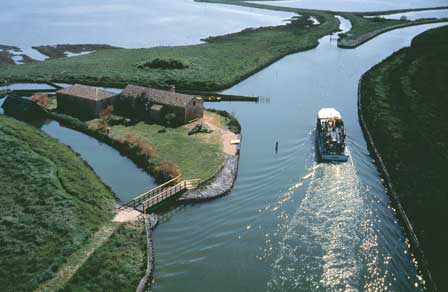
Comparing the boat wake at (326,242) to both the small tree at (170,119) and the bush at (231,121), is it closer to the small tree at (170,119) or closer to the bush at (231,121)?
the bush at (231,121)

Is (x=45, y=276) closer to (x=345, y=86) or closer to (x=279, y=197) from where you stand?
(x=279, y=197)

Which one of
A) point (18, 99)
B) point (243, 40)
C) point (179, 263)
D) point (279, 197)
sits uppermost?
point (243, 40)

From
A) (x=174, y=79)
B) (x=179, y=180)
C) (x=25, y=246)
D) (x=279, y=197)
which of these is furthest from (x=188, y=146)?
(x=174, y=79)

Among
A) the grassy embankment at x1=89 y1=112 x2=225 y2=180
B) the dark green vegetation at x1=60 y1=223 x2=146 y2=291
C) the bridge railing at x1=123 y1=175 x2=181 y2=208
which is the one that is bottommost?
the dark green vegetation at x1=60 y1=223 x2=146 y2=291

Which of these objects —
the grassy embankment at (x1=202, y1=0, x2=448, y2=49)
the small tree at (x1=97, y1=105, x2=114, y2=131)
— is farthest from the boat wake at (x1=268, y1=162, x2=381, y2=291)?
the grassy embankment at (x1=202, y1=0, x2=448, y2=49)

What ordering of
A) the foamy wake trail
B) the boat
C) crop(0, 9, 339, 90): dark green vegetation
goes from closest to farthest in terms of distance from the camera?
the foamy wake trail
the boat
crop(0, 9, 339, 90): dark green vegetation

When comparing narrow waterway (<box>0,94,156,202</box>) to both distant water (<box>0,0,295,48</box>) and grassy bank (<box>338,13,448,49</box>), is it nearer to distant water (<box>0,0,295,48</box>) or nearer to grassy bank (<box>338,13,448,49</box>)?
distant water (<box>0,0,295,48</box>)
